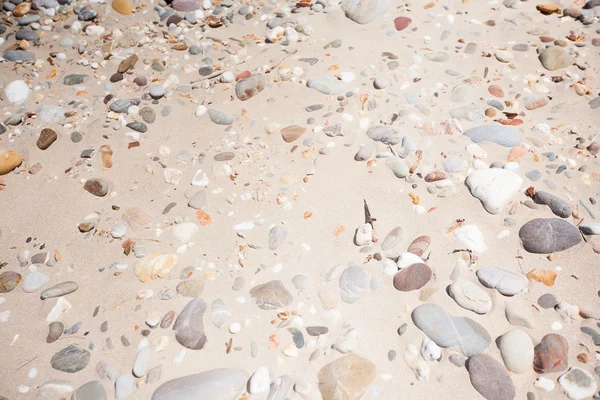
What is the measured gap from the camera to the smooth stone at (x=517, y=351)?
151cm

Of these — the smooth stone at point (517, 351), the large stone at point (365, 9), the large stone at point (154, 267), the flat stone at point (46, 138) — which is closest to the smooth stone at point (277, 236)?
the large stone at point (154, 267)

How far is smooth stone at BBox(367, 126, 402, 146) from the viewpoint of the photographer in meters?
2.14

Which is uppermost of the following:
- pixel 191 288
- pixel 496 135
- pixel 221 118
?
pixel 496 135

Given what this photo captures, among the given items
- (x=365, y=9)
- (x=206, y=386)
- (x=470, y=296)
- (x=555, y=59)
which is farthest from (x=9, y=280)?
(x=555, y=59)

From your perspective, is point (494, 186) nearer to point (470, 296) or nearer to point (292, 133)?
point (470, 296)

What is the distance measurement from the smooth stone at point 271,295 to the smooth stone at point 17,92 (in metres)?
1.88

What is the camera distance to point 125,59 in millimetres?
2682

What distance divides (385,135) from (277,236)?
0.75 metres

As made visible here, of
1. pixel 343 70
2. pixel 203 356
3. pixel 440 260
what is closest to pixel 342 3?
pixel 343 70

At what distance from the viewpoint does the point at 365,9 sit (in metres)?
2.75

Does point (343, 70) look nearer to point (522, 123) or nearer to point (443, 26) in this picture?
point (443, 26)

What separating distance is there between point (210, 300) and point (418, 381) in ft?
2.74

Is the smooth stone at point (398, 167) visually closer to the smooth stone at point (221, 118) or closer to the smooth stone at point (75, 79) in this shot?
the smooth stone at point (221, 118)

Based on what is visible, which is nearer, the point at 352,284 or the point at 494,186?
the point at 352,284
